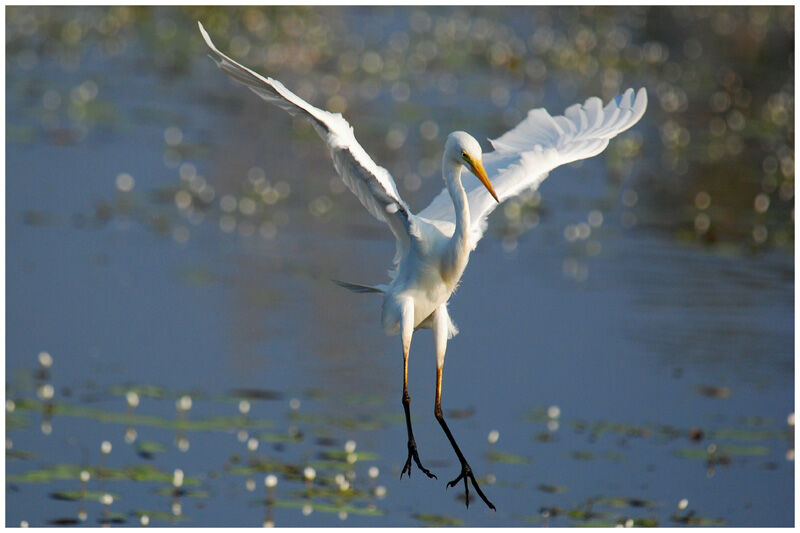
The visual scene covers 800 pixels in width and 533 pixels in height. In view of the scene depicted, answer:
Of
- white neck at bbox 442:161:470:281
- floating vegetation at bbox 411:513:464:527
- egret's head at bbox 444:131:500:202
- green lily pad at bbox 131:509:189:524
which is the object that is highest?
egret's head at bbox 444:131:500:202

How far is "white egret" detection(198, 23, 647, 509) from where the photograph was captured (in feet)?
12.0

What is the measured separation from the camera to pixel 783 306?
869cm

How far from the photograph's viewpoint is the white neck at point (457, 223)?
3.93m

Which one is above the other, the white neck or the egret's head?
the egret's head

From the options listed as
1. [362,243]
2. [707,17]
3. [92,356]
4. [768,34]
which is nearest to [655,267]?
[362,243]

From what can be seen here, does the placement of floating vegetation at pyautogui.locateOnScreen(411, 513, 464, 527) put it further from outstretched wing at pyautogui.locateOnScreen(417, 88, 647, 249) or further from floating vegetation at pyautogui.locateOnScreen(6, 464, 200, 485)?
outstretched wing at pyautogui.locateOnScreen(417, 88, 647, 249)

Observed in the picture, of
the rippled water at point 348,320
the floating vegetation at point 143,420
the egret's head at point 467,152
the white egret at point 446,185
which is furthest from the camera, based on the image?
the floating vegetation at point 143,420

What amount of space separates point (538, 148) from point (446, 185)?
0.70 metres

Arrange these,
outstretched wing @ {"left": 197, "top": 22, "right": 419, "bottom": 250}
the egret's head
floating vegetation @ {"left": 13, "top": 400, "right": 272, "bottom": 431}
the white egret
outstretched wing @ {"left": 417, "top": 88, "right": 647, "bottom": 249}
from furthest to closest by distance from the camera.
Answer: floating vegetation @ {"left": 13, "top": 400, "right": 272, "bottom": 431} < outstretched wing @ {"left": 417, "top": 88, "right": 647, "bottom": 249} < the egret's head < the white egret < outstretched wing @ {"left": 197, "top": 22, "right": 419, "bottom": 250}

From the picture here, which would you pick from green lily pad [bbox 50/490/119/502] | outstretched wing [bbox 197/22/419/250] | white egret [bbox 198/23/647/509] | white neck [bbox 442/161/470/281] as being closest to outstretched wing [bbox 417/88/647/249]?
white egret [bbox 198/23/647/509]

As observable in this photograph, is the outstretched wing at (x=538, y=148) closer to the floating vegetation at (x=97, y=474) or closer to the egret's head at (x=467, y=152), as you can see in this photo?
the egret's head at (x=467, y=152)

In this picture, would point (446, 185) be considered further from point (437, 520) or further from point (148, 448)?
point (148, 448)

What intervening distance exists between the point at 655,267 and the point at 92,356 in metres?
4.12

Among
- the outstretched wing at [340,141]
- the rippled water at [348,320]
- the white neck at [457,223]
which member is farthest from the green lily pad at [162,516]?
the outstretched wing at [340,141]
